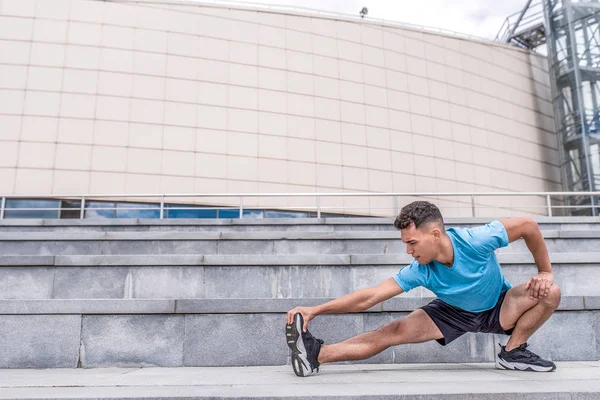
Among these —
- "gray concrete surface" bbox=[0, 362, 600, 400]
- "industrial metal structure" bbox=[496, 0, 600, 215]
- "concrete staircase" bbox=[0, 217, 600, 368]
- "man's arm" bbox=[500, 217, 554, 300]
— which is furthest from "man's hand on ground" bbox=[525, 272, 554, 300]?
"industrial metal structure" bbox=[496, 0, 600, 215]

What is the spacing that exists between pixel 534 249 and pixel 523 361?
771mm

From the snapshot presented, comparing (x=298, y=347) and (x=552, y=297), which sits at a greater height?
(x=552, y=297)

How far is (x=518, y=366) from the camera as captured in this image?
3.56 m

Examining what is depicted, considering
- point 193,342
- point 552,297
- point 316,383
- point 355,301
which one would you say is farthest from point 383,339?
point 193,342

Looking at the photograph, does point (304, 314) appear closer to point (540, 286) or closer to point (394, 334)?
point (394, 334)

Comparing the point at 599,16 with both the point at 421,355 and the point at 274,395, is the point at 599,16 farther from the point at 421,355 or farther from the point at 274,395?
the point at 274,395

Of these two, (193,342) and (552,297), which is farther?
(193,342)

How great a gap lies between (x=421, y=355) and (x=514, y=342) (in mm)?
786

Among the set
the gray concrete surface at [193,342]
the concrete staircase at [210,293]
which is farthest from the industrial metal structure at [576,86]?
the gray concrete surface at [193,342]

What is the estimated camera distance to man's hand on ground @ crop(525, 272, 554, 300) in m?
3.44

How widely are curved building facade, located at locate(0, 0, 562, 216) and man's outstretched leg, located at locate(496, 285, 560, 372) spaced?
11.8m

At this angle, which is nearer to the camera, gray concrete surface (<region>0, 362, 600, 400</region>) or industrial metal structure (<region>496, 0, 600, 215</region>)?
gray concrete surface (<region>0, 362, 600, 400</region>)

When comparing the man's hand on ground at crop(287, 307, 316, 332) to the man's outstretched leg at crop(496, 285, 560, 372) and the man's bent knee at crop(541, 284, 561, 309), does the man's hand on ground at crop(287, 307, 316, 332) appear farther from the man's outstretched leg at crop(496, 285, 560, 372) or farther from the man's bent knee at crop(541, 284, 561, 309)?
Result: the man's bent knee at crop(541, 284, 561, 309)

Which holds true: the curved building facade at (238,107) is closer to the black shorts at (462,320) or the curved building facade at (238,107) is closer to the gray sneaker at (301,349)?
the black shorts at (462,320)
